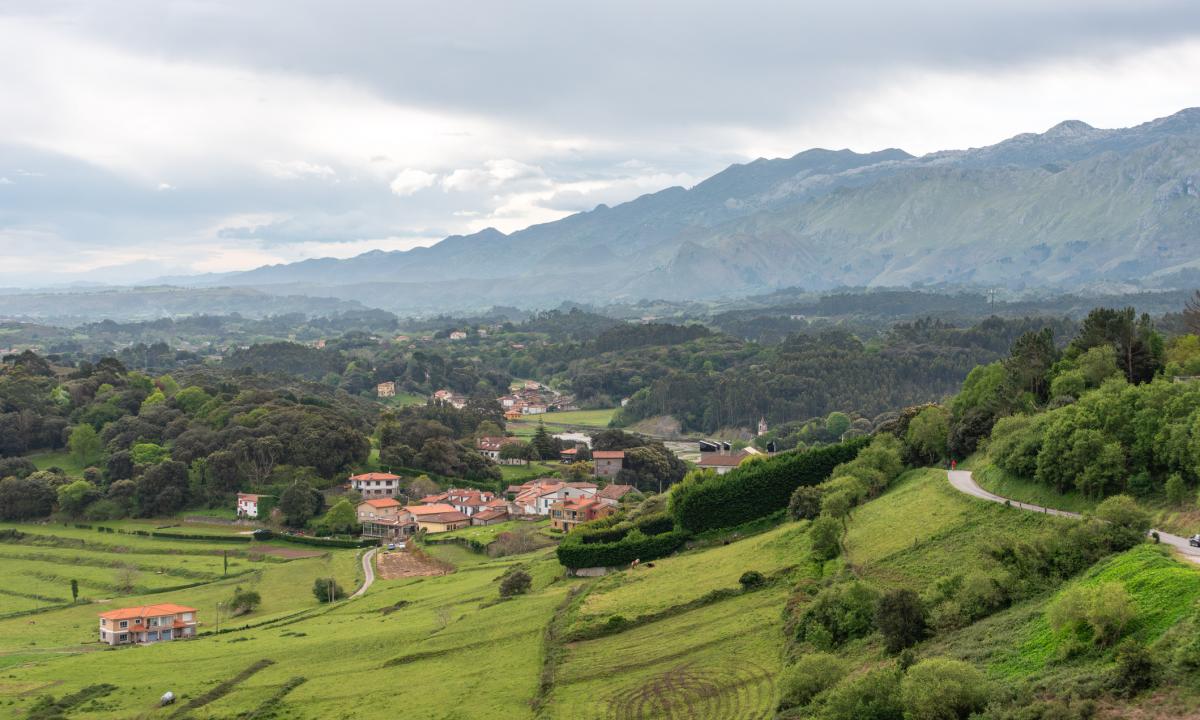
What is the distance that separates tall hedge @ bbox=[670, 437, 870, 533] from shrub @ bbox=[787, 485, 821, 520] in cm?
282

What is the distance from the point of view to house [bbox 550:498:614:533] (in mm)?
67250

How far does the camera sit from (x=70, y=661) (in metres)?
43.2

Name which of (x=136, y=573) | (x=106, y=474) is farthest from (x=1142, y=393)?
(x=106, y=474)

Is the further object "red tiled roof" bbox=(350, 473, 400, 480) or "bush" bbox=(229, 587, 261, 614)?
"red tiled roof" bbox=(350, 473, 400, 480)

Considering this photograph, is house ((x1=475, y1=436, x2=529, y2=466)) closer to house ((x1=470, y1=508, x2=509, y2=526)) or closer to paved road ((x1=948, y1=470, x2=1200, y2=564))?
house ((x1=470, y1=508, x2=509, y2=526))

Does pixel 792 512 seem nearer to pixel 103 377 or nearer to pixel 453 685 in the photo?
pixel 453 685

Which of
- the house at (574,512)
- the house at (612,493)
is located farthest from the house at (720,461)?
the house at (574,512)

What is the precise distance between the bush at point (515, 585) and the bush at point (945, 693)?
85.7ft

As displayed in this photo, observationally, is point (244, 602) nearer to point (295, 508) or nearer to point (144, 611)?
point (144, 611)

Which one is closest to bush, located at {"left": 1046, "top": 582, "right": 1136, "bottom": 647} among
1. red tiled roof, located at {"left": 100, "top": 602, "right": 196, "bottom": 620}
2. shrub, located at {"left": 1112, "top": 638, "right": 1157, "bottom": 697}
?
shrub, located at {"left": 1112, "top": 638, "right": 1157, "bottom": 697}

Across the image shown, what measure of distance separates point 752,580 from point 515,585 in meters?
12.3

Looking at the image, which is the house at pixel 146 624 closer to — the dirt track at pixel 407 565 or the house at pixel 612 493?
the dirt track at pixel 407 565

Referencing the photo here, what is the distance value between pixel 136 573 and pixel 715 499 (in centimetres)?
3154

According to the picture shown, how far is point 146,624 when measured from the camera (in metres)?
48.6
